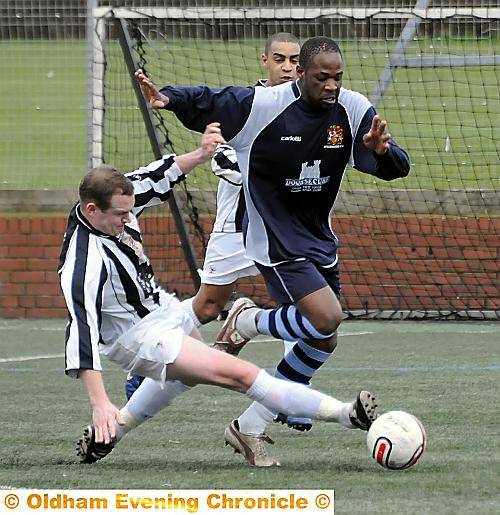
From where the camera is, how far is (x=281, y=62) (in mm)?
7219

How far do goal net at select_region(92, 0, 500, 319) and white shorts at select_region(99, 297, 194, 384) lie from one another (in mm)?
5064

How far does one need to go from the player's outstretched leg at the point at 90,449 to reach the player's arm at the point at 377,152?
1.61 m

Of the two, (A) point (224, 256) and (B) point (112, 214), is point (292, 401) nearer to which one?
(B) point (112, 214)

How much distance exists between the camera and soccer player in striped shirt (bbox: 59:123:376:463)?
498cm

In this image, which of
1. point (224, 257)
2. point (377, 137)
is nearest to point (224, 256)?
point (224, 257)

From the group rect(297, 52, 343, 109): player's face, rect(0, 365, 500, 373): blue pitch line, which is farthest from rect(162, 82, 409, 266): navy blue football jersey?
rect(0, 365, 500, 373): blue pitch line

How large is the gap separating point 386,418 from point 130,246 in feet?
3.98

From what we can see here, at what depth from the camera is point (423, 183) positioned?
11617mm

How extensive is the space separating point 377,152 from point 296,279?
665 mm

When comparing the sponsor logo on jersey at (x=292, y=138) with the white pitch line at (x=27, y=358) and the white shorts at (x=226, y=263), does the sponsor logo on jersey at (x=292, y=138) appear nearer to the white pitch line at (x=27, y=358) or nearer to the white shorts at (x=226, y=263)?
the white shorts at (x=226, y=263)

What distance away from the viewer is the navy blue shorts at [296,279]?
18.6ft

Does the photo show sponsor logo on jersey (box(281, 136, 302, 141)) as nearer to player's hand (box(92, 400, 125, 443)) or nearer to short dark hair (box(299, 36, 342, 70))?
short dark hair (box(299, 36, 342, 70))

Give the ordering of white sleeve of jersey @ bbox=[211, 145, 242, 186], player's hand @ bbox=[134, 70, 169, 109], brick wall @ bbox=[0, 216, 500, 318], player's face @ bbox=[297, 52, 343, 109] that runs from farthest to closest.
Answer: brick wall @ bbox=[0, 216, 500, 318] → white sleeve of jersey @ bbox=[211, 145, 242, 186] → player's face @ bbox=[297, 52, 343, 109] → player's hand @ bbox=[134, 70, 169, 109]

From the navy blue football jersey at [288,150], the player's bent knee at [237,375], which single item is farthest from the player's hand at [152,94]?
the player's bent knee at [237,375]
